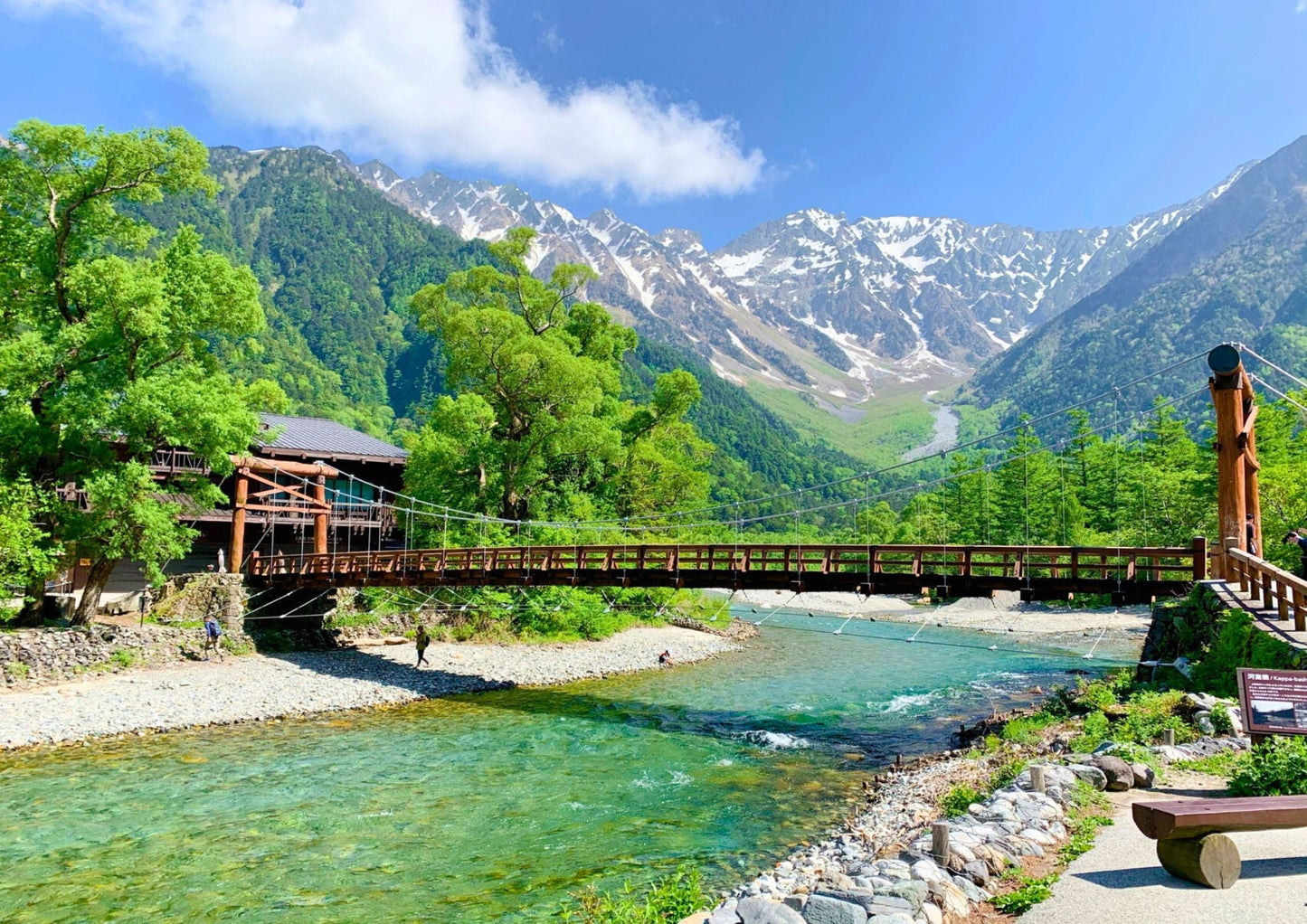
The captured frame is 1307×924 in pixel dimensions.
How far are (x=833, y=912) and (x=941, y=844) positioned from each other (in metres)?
1.57

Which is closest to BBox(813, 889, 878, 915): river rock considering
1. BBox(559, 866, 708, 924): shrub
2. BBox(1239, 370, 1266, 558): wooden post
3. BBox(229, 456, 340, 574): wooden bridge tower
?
BBox(559, 866, 708, 924): shrub

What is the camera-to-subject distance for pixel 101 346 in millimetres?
19500

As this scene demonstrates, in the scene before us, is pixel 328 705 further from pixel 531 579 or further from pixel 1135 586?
pixel 1135 586

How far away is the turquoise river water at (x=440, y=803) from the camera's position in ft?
29.3

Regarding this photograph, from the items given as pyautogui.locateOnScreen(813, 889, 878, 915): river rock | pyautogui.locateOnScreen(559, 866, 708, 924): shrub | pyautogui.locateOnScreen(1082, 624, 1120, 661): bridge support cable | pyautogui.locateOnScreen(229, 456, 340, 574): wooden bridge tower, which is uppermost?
pyautogui.locateOnScreen(229, 456, 340, 574): wooden bridge tower

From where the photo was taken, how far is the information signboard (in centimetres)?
754

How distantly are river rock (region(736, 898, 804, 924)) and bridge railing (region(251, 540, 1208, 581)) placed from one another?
10.4 metres

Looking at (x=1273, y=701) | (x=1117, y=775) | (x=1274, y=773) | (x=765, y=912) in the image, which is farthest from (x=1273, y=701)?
(x=765, y=912)

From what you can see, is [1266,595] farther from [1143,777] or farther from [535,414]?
[535,414]

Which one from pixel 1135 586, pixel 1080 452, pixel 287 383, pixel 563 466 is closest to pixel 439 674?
pixel 563 466

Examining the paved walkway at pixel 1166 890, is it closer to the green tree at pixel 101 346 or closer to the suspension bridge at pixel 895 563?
the suspension bridge at pixel 895 563

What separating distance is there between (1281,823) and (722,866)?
5.86 m

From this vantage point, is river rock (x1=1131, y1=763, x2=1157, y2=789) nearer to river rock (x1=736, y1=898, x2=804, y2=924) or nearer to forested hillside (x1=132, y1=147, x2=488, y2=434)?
river rock (x1=736, y1=898, x2=804, y2=924)

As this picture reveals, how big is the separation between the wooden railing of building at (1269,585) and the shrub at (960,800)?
18.0 ft
